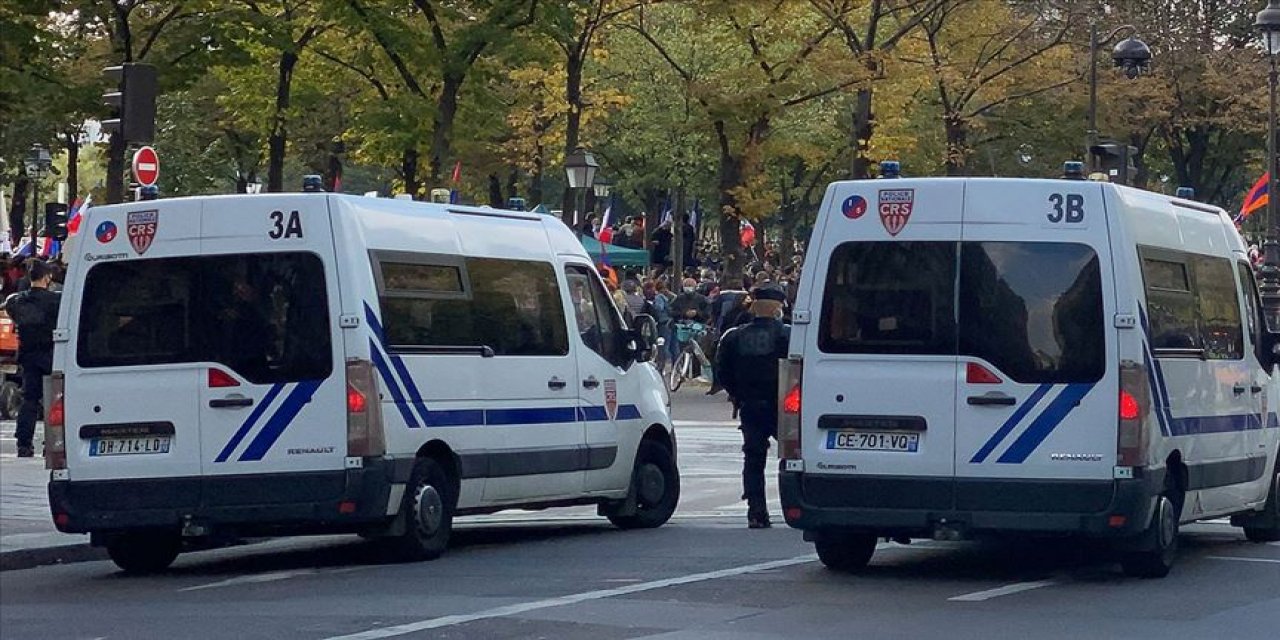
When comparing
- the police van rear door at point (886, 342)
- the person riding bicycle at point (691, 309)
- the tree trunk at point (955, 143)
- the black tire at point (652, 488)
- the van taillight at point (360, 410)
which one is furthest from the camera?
A: the tree trunk at point (955, 143)

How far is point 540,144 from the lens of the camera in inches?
2094

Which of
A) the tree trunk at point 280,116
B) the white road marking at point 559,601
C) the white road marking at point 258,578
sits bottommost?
the white road marking at point 258,578

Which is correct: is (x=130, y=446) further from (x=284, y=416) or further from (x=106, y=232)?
(x=106, y=232)

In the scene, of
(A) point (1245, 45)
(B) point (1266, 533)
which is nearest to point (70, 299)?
(B) point (1266, 533)

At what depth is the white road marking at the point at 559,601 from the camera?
10633mm

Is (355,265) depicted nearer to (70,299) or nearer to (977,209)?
(70,299)

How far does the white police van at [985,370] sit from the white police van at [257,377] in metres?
2.35

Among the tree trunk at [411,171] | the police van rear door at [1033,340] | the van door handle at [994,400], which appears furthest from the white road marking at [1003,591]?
the tree trunk at [411,171]

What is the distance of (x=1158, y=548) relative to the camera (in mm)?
12805

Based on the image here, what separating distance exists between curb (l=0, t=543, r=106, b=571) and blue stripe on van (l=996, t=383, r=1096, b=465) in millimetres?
6045

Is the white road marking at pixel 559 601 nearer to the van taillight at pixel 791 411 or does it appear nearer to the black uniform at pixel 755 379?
the van taillight at pixel 791 411

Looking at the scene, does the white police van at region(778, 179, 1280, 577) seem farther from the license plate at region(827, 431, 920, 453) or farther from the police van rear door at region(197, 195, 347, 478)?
the police van rear door at region(197, 195, 347, 478)

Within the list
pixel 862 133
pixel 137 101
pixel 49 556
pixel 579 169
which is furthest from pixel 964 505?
pixel 579 169

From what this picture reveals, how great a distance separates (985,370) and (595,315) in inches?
162
